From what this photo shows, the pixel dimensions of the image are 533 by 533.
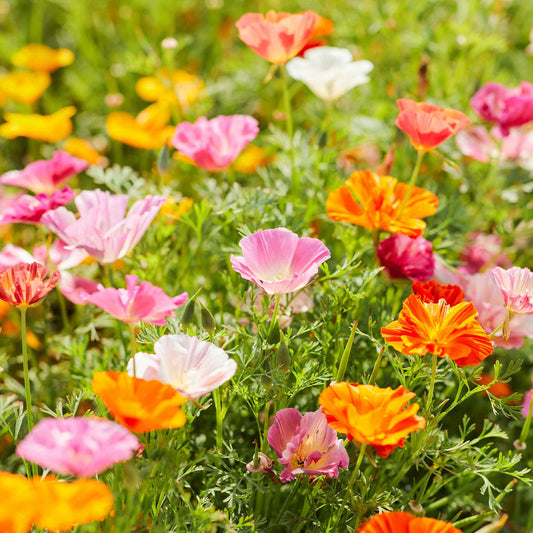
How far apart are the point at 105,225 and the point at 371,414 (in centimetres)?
40

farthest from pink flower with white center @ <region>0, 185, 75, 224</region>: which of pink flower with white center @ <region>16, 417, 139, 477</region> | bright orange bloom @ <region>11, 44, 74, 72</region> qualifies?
bright orange bloom @ <region>11, 44, 74, 72</region>

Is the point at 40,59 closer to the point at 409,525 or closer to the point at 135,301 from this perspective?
the point at 135,301

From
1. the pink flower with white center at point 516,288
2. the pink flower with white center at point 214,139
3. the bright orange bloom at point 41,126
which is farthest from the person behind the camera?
the bright orange bloom at point 41,126

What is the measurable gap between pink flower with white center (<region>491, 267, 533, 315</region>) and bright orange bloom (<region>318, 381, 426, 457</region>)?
0.18 m

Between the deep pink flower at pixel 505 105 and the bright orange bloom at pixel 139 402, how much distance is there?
74cm

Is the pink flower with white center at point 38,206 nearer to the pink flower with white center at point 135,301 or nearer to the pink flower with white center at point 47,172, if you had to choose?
the pink flower with white center at point 47,172

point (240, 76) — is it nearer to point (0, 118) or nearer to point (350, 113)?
point (350, 113)

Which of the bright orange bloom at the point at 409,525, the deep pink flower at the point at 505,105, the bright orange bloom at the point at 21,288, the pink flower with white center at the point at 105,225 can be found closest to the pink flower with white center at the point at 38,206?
the pink flower with white center at the point at 105,225

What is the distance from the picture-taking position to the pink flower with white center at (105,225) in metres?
0.76

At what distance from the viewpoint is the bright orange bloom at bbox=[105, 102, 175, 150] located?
134 centimetres

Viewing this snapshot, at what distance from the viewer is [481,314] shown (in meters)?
0.91

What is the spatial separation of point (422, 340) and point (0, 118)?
4.91 ft

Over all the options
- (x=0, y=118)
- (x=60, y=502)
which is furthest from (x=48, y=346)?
(x=0, y=118)

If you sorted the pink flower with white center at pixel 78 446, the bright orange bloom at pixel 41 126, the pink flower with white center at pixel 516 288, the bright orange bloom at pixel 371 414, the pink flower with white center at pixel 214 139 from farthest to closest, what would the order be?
the bright orange bloom at pixel 41 126 → the pink flower with white center at pixel 214 139 → the pink flower with white center at pixel 516 288 → the bright orange bloom at pixel 371 414 → the pink flower with white center at pixel 78 446
